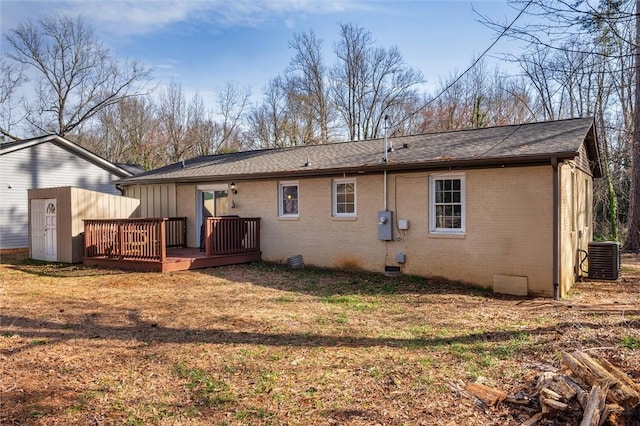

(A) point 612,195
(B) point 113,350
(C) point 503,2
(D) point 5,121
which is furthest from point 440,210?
(D) point 5,121

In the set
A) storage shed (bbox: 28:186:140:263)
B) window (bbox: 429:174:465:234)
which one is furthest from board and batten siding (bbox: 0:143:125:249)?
window (bbox: 429:174:465:234)

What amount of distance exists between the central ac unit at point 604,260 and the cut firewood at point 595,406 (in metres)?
8.90

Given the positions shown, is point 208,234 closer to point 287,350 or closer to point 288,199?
point 288,199

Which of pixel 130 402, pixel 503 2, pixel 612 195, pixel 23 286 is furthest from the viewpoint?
pixel 612 195

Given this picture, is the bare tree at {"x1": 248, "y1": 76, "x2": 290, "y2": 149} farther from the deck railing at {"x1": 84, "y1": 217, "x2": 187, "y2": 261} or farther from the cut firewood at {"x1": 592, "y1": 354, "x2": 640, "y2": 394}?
the cut firewood at {"x1": 592, "y1": 354, "x2": 640, "y2": 394}

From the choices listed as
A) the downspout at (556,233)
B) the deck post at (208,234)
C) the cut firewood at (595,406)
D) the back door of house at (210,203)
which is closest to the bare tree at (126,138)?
the back door of house at (210,203)

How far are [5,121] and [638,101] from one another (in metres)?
34.0

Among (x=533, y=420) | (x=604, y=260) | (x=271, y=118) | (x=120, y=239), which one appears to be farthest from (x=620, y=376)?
(x=271, y=118)

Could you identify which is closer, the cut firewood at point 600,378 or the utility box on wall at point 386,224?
the cut firewood at point 600,378

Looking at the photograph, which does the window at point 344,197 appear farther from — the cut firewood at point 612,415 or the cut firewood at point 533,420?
the cut firewood at point 612,415

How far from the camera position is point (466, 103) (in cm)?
2755

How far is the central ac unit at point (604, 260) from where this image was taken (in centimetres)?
1082

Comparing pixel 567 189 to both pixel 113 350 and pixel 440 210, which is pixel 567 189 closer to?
pixel 440 210

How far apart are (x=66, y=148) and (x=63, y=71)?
14587mm
